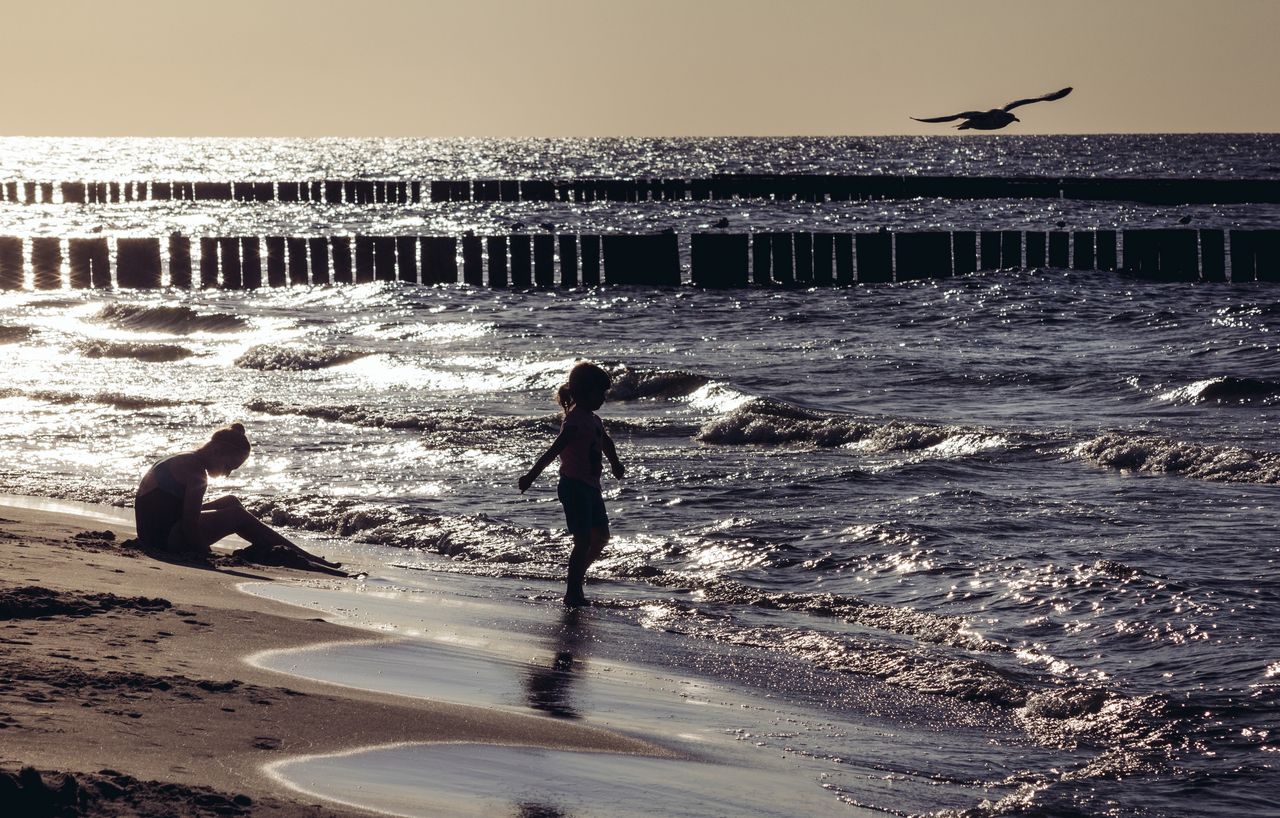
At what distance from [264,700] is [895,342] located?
16.8 metres

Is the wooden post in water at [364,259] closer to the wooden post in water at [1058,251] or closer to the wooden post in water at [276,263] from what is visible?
the wooden post in water at [276,263]

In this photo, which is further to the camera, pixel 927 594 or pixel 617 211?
pixel 617 211

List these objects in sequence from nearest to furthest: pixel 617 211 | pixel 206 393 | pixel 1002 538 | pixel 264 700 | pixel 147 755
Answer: pixel 147 755, pixel 264 700, pixel 1002 538, pixel 206 393, pixel 617 211

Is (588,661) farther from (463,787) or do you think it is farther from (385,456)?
(385,456)

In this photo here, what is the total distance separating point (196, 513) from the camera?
26.3 feet

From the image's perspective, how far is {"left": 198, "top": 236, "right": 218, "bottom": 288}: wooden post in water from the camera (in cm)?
3172

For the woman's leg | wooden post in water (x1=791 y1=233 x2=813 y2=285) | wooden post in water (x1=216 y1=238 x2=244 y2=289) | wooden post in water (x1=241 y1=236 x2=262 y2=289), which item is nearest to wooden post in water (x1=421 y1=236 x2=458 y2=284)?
wooden post in water (x1=241 y1=236 x2=262 y2=289)

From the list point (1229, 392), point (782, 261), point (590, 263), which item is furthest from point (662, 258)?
point (1229, 392)

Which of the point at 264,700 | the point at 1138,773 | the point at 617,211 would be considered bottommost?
the point at 1138,773

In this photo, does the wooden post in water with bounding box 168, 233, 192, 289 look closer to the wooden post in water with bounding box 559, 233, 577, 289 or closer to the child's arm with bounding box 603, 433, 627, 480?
the wooden post in water with bounding box 559, 233, 577, 289

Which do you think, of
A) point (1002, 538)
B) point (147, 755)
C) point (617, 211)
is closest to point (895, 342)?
point (1002, 538)

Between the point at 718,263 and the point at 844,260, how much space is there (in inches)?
92.7

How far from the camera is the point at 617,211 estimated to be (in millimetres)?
59406

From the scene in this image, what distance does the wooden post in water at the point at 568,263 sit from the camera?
1182 inches
